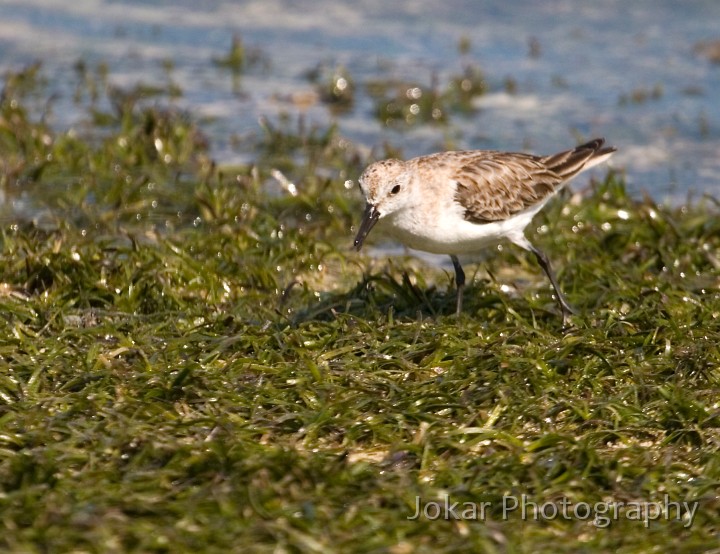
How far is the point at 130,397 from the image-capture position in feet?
17.8

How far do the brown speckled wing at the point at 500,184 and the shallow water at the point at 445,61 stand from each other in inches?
94.4

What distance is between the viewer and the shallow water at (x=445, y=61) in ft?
35.3

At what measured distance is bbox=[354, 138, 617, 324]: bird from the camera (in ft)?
21.5

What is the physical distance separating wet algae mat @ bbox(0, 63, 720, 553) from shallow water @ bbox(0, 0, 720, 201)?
1.84 meters

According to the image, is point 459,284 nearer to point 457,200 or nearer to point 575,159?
point 457,200

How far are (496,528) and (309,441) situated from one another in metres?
1.04

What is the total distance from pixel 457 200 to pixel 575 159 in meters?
1.27

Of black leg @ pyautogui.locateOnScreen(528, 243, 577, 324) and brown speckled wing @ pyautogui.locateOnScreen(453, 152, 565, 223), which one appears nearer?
black leg @ pyautogui.locateOnScreen(528, 243, 577, 324)

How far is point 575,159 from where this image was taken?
768 centimetres

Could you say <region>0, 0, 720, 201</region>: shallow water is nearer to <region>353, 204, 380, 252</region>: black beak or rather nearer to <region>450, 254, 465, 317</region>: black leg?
<region>450, 254, 465, 317</region>: black leg

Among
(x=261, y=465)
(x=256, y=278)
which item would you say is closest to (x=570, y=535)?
(x=261, y=465)

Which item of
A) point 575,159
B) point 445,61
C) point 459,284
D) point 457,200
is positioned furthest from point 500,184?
point 445,61

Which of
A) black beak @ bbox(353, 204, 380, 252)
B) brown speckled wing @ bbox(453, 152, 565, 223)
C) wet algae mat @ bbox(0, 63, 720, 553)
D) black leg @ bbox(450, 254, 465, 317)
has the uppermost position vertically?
brown speckled wing @ bbox(453, 152, 565, 223)

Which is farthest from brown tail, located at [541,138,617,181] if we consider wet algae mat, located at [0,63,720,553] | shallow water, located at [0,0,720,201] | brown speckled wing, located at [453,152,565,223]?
shallow water, located at [0,0,720,201]
